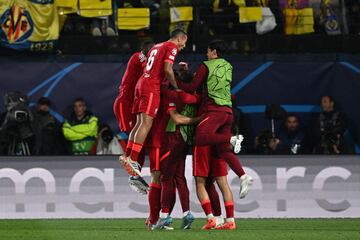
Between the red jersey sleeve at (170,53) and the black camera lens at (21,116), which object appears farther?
the black camera lens at (21,116)

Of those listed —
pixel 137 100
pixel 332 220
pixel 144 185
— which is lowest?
pixel 332 220

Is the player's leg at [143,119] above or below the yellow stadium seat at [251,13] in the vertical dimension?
below

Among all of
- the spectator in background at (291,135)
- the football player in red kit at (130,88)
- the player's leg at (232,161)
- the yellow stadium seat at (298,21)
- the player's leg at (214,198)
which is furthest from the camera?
the yellow stadium seat at (298,21)

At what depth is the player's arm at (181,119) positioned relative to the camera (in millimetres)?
15359

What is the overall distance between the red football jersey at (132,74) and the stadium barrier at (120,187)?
3565 millimetres

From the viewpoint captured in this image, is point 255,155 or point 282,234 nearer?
point 282,234

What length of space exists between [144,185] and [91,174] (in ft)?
15.0

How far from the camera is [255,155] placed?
1952cm

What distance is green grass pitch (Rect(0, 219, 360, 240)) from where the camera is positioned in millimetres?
13438

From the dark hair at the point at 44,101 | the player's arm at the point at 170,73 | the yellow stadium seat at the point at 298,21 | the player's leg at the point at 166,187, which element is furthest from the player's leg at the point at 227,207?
the yellow stadium seat at the point at 298,21

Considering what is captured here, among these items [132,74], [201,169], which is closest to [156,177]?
[201,169]

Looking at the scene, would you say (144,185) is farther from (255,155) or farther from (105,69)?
(105,69)

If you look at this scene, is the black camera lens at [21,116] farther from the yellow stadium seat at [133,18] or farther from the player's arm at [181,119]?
the player's arm at [181,119]

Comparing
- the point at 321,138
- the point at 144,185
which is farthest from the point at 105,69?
the point at 144,185
